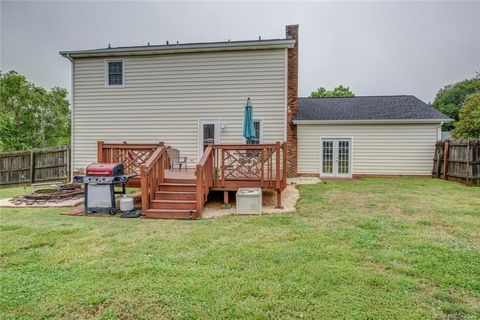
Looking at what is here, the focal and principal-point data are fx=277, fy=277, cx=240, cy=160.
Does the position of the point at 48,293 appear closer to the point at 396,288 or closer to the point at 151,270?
the point at 151,270

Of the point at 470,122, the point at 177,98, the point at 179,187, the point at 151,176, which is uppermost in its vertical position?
the point at 470,122

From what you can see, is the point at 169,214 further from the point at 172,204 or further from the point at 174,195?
the point at 174,195

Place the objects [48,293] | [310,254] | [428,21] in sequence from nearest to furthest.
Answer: [48,293]
[310,254]
[428,21]

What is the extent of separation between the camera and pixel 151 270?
3.41m

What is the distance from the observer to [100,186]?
654cm

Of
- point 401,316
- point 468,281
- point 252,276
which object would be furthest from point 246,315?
point 468,281

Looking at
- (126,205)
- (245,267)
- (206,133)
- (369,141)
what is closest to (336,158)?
(369,141)

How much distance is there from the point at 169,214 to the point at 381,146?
35.8 feet

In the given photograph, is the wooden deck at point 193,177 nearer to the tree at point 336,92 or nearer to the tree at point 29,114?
the tree at point 29,114

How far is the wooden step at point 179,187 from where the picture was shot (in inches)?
273

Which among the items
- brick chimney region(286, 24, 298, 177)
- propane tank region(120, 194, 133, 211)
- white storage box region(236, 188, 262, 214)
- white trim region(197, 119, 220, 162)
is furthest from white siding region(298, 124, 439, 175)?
propane tank region(120, 194, 133, 211)

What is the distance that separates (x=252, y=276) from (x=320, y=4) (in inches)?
764

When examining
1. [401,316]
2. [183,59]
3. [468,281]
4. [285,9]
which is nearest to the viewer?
[401,316]

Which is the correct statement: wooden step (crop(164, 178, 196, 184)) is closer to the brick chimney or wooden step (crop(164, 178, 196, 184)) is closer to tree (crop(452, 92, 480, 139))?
the brick chimney
